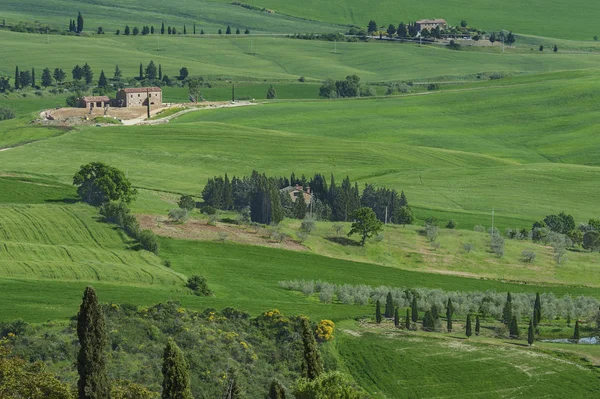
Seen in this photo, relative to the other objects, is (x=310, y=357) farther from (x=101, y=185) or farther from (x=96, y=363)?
(x=101, y=185)

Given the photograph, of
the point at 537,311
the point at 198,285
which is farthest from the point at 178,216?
the point at 537,311

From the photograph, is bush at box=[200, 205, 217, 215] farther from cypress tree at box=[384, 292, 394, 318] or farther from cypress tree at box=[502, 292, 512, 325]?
cypress tree at box=[502, 292, 512, 325]

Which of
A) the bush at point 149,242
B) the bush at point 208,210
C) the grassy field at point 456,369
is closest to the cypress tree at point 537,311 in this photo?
the grassy field at point 456,369

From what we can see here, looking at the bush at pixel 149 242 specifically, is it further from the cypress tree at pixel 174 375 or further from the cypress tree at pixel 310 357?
the cypress tree at pixel 174 375

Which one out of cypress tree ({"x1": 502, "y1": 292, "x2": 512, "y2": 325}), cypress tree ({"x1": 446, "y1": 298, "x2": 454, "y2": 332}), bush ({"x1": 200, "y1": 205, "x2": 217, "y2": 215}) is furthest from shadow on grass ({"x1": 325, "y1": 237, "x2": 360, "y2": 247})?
cypress tree ({"x1": 446, "y1": 298, "x2": 454, "y2": 332})

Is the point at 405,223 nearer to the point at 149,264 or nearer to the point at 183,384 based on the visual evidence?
the point at 149,264

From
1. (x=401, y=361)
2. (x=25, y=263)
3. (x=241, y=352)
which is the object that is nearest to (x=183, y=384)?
(x=241, y=352)
